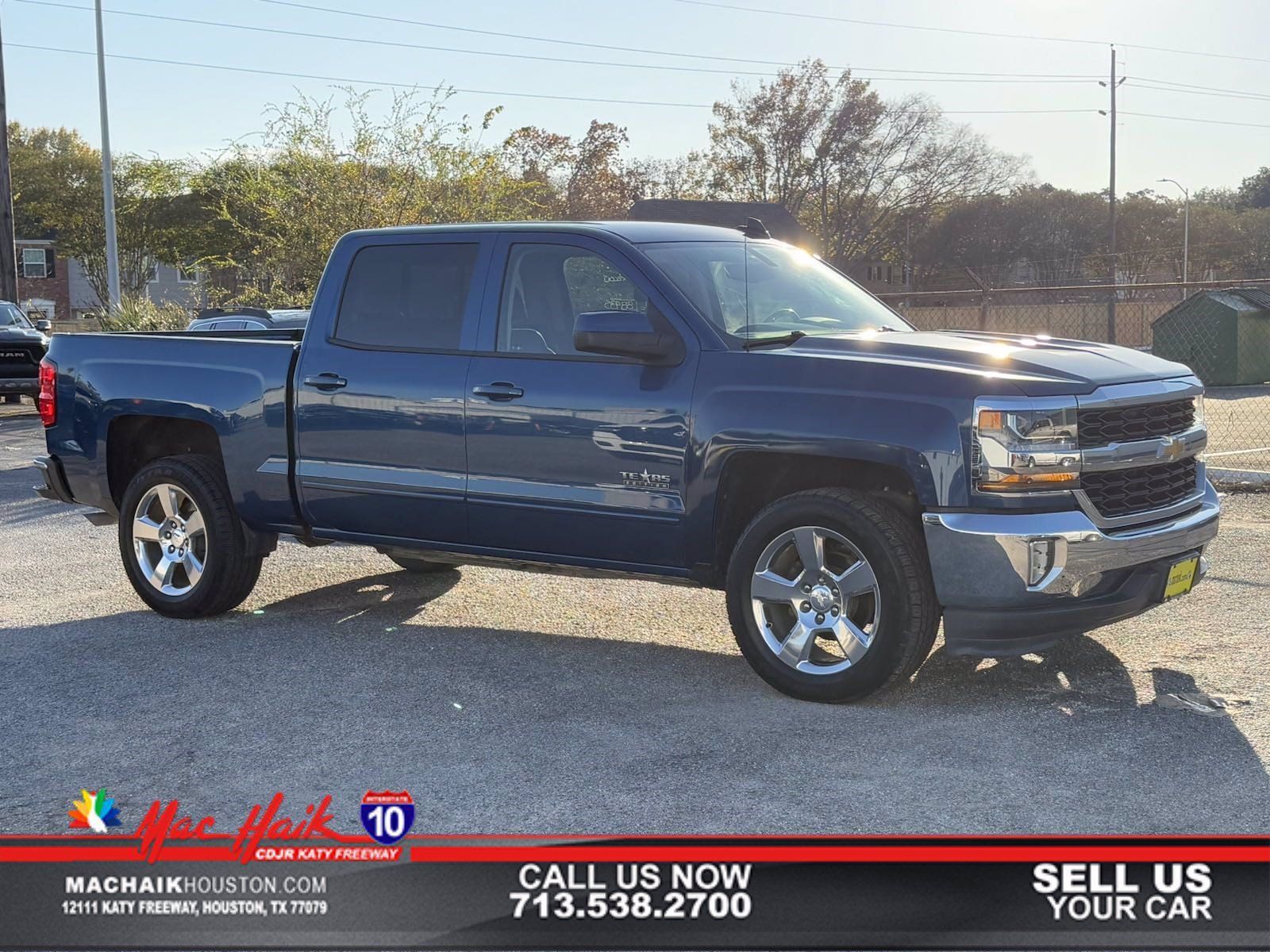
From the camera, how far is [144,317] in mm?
27641

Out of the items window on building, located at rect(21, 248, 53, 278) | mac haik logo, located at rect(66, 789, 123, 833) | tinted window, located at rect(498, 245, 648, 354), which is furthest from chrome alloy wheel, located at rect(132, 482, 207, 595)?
window on building, located at rect(21, 248, 53, 278)

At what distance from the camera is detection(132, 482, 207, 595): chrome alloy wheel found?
7566mm

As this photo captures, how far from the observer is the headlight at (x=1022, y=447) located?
17.3 ft

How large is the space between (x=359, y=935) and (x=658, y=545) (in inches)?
107

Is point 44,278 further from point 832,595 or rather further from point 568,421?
point 832,595

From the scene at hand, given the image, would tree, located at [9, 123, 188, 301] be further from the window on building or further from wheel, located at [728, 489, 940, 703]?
wheel, located at [728, 489, 940, 703]

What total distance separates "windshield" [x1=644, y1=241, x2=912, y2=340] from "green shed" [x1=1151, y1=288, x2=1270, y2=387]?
23.5 meters

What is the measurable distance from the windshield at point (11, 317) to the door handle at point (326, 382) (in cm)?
1711

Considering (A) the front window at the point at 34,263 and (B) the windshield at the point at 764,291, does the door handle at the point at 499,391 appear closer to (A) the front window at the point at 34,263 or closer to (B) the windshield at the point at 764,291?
(B) the windshield at the point at 764,291

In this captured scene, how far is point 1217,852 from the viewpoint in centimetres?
409

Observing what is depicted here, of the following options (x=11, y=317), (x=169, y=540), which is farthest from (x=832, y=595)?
(x=11, y=317)

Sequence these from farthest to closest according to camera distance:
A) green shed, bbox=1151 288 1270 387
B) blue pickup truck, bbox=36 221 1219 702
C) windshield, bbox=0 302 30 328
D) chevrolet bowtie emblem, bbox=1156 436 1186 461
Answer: green shed, bbox=1151 288 1270 387 → windshield, bbox=0 302 30 328 → chevrolet bowtie emblem, bbox=1156 436 1186 461 → blue pickup truck, bbox=36 221 1219 702

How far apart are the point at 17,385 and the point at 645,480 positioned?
17.7m

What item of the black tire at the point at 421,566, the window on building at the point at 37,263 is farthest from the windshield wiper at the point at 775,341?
the window on building at the point at 37,263
